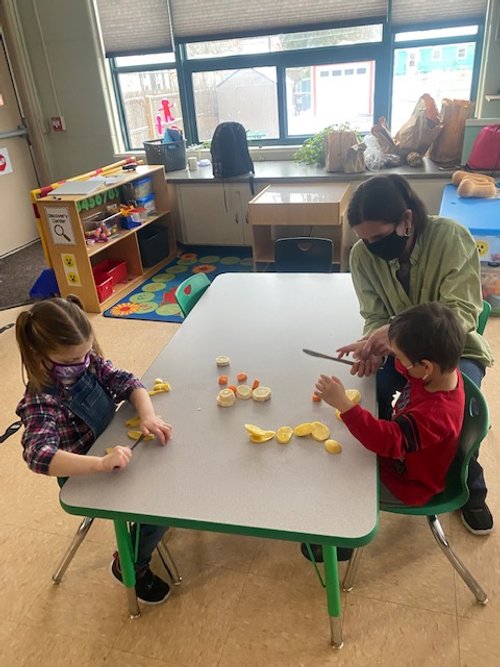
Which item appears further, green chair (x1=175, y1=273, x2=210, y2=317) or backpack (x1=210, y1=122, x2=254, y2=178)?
backpack (x1=210, y1=122, x2=254, y2=178)

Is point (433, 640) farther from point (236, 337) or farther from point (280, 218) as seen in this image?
point (280, 218)

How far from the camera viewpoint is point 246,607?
1437 mm

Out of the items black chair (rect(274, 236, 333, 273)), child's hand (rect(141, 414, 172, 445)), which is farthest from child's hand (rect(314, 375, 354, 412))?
black chair (rect(274, 236, 333, 273))

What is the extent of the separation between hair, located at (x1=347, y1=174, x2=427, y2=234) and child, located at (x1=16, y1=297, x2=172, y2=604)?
79 centimetres

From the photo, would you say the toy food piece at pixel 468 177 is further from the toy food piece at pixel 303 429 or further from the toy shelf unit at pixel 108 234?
the toy food piece at pixel 303 429

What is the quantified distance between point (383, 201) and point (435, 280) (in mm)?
309

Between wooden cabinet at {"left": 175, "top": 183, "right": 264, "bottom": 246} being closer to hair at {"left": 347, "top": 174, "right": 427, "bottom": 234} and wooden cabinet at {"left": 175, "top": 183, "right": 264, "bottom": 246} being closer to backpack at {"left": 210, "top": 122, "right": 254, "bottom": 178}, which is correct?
backpack at {"left": 210, "top": 122, "right": 254, "bottom": 178}

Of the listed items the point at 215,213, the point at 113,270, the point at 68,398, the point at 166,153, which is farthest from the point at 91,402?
the point at 166,153

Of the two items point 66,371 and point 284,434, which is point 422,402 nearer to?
point 284,434

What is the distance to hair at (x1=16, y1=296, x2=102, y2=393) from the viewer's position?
1173 millimetres

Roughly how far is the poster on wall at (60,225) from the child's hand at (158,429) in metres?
2.32

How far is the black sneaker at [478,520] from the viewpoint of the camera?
1607 mm

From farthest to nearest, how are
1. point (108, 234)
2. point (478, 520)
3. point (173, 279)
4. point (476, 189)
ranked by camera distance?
point (173, 279)
point (108, 234)
point (476, 189)
point (478, 520)

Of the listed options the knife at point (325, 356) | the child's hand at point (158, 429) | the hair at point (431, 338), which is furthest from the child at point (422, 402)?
the child's hand at point (158, 429)
